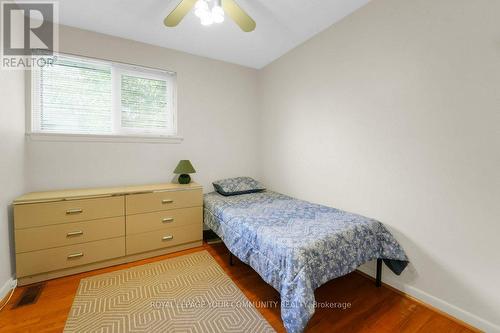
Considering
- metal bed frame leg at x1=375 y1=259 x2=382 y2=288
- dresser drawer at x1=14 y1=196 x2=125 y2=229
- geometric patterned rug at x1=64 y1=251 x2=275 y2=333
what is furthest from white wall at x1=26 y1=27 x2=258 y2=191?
metal bed frame leg at x1=375 y1=259 x2=382 y2=288

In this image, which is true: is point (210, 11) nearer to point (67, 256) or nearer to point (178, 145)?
point (178, 145)

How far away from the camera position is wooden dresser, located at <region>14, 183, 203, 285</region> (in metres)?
1.81

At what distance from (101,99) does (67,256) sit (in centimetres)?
164

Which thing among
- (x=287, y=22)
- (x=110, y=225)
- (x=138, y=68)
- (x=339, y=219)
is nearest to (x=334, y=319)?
(x=339, y=219)

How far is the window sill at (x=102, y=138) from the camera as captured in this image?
212cm

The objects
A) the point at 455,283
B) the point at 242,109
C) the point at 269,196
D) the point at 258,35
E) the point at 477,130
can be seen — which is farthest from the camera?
the point at 242,109

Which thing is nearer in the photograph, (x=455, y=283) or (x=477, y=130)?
(x=477, y=130)

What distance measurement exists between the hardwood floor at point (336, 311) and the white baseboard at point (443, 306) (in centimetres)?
5

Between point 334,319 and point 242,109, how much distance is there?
271cm

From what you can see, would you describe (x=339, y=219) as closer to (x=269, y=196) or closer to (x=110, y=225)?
(x=269, y=196)

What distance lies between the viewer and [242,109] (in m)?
3.27

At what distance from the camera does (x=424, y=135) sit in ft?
5.25

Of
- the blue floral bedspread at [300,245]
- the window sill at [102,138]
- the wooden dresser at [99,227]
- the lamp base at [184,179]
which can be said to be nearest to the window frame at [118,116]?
the window sill at [102,138]

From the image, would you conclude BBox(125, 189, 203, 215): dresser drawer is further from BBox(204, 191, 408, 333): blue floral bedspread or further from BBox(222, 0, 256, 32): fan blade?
BBox(222, 0, 256, 32): fan blade
